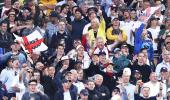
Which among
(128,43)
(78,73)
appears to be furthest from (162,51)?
(78,73)

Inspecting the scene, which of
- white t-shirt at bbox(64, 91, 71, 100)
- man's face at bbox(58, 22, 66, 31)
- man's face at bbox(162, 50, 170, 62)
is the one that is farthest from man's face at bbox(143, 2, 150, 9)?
white t-shirt at bbox(64, 91, 71, 100)

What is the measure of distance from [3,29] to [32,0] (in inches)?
86.5

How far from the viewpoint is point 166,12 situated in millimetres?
24516

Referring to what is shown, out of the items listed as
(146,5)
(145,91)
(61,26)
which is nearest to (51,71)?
(145,91)

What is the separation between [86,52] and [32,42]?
1.32 m

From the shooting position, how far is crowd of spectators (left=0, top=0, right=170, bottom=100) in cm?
2022

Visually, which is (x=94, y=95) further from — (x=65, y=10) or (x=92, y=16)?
(x=65, y=10)

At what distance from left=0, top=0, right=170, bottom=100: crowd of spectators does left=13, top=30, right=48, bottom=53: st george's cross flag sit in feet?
0.45

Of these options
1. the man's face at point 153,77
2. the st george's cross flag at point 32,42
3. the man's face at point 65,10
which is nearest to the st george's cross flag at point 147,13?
the man's face at point 65,10

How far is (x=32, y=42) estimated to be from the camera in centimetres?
2184

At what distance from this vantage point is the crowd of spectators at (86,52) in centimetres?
2022

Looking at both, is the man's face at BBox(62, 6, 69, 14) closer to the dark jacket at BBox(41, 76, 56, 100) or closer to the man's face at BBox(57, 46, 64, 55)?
the man's face at BBox(57, 46, 64, 55)

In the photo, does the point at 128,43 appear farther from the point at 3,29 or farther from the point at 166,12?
the point at 3,29

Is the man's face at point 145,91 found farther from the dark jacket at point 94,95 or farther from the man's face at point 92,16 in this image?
the man's face at point 92,16
